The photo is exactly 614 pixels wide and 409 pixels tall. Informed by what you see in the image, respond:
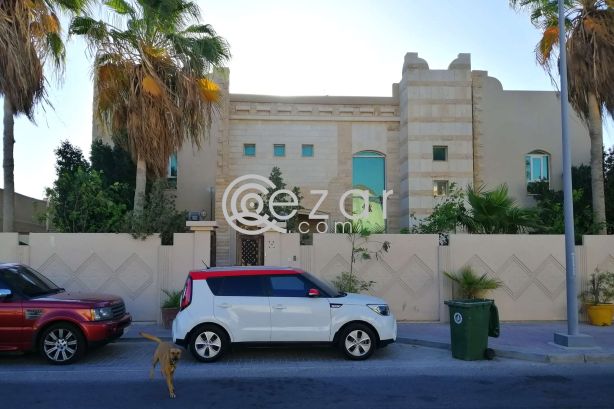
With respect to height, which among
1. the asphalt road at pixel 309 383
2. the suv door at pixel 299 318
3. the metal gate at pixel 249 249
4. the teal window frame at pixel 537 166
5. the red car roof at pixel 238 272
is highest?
the teal window frame at pixel 537 166

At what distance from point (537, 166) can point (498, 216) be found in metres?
8.62

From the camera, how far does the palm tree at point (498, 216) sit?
14055mm

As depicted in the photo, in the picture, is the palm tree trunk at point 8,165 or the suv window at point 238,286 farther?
the palm tree trunk at point 8,165

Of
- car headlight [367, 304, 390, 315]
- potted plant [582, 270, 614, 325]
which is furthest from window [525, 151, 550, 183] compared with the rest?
car headlight [367, 304, 390, 315]

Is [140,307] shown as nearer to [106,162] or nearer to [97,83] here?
[97,83]

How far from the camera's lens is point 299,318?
933 cm

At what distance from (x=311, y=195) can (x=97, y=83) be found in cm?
913

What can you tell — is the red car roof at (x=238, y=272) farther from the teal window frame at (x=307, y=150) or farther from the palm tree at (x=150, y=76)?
the teal window frame at (x=307, y=150)

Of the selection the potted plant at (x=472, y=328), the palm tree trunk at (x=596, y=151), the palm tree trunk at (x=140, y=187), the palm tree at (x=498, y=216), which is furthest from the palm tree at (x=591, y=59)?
the palm tree trunk at (x=140, y=187)

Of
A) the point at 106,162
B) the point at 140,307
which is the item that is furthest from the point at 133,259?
the point at 106,162

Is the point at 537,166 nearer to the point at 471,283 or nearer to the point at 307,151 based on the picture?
the point at 307,151

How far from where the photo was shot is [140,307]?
13.1 metres

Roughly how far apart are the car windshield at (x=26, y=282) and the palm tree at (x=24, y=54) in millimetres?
4752

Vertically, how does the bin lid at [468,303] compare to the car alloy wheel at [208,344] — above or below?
above
